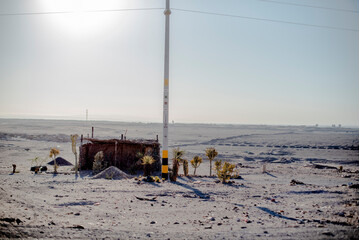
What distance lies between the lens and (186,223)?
7.07 m

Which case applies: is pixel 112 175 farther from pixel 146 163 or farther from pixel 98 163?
pixel 98 163

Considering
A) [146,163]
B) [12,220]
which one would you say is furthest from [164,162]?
[12,220]

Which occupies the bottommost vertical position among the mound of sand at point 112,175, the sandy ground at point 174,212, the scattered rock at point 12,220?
the mound of sand at point 112,175

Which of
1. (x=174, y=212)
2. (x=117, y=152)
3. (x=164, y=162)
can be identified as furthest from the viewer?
(x=117, y=152)

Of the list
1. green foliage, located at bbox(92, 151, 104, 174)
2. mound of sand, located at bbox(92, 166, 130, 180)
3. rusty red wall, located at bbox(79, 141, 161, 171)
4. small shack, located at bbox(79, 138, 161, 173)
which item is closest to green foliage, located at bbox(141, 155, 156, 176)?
mound of sand, located at bbox(92, 166, 130, 180)

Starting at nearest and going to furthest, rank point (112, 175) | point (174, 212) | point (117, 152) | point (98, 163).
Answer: point (174, 212) < point (112, 175) < point (98, 163) < point (117, 152)

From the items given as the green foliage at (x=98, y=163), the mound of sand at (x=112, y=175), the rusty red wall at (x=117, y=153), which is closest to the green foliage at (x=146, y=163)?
the mound of sand at (x=112, y=175)

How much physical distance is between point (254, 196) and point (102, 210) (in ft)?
18.4

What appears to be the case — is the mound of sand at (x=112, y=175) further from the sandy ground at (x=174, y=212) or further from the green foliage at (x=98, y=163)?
the sandy ground at (x=174, y=212)

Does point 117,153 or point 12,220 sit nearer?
point 12,220

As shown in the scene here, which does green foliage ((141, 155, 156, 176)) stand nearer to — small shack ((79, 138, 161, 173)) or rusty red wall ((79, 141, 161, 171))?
small shack ((79, 138, 161, 173))

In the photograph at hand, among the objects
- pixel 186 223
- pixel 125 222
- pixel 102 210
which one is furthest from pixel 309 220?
pixel 102 210

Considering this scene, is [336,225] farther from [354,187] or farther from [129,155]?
[129,155]

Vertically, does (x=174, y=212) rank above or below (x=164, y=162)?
below
